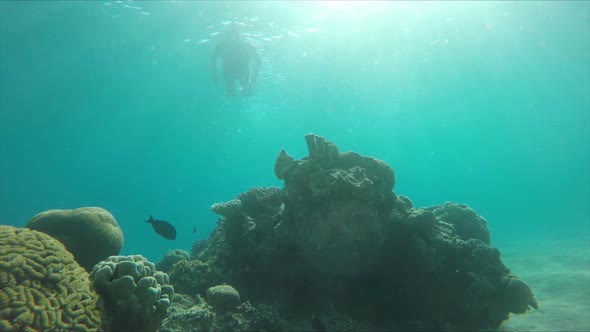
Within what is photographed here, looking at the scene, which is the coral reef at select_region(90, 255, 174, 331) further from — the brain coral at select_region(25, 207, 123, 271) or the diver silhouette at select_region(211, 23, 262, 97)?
the diver silhouette at select_region(211, 23, 262, 97)

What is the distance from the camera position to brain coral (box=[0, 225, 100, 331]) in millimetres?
3947

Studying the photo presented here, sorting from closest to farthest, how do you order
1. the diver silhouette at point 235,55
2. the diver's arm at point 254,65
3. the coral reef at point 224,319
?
the coral reef at point 224,319 → the diver silhouette at point 235,55 → the diver's arm at point 254,65

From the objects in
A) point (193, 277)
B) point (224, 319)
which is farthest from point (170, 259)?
point (224, 319)

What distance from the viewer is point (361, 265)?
7.10m

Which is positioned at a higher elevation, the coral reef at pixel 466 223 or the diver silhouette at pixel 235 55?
the diver silhouette at pixel 235 55

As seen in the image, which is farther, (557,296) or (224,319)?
(557,296)

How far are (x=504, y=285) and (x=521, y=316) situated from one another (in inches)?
65.4

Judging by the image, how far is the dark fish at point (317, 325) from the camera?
241 inches

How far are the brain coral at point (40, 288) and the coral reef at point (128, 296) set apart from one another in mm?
212

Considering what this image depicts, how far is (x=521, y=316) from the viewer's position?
8305mm

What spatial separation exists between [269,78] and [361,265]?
28423mm

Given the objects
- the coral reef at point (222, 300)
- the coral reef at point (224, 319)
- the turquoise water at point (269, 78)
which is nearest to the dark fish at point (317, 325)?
the coral reef at point (224, 319)

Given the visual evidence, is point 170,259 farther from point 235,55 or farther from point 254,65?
point 254,65

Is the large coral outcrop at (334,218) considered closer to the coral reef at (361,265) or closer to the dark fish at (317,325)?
the coral reef at (361,265)
